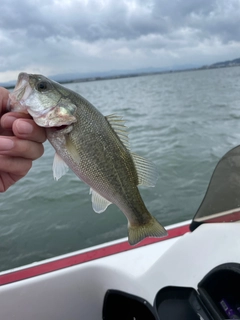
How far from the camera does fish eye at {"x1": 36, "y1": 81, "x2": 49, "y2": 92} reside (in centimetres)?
188

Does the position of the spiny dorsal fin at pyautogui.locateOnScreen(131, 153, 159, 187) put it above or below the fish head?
below

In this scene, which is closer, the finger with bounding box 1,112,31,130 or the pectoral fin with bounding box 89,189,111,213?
the finger with bounding box 1,112,31,130

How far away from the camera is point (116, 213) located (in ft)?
21.2

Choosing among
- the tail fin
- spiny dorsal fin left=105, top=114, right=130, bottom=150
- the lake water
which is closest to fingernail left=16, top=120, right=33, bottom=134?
spiny dorsal fin left=105, top=114, right=130, bottom=150

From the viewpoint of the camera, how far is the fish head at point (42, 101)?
5.83 ft

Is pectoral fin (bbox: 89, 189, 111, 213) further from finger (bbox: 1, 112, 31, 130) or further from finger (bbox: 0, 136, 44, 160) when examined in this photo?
finger (bbox: 1, 112, 31, 130)

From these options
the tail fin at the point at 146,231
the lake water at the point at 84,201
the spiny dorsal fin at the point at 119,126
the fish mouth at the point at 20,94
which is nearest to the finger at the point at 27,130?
the fish mouth at the point at 20,94

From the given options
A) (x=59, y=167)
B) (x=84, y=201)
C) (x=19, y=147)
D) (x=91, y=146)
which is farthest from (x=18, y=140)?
(x=84, y=201)

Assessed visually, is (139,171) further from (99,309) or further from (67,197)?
(67,197)

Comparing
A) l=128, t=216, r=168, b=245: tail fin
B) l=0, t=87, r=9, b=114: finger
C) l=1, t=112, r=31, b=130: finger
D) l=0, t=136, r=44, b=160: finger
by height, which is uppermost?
l=0, t=87, r=9, b=114: finger

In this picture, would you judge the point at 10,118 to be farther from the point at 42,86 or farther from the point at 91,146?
the point at 91,146

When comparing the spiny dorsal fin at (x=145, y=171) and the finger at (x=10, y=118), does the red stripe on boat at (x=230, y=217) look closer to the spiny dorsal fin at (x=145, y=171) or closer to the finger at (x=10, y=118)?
the spiny dorsal fin at (x=145, y=171)

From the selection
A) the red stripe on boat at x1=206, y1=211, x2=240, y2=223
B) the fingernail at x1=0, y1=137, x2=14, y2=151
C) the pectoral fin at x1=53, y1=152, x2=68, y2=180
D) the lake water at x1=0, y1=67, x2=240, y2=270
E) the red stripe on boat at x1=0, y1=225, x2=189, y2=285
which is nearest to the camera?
the fingernail at x1=0, y1=137, x2=14, y2=151

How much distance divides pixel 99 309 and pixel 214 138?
10.1 metres
